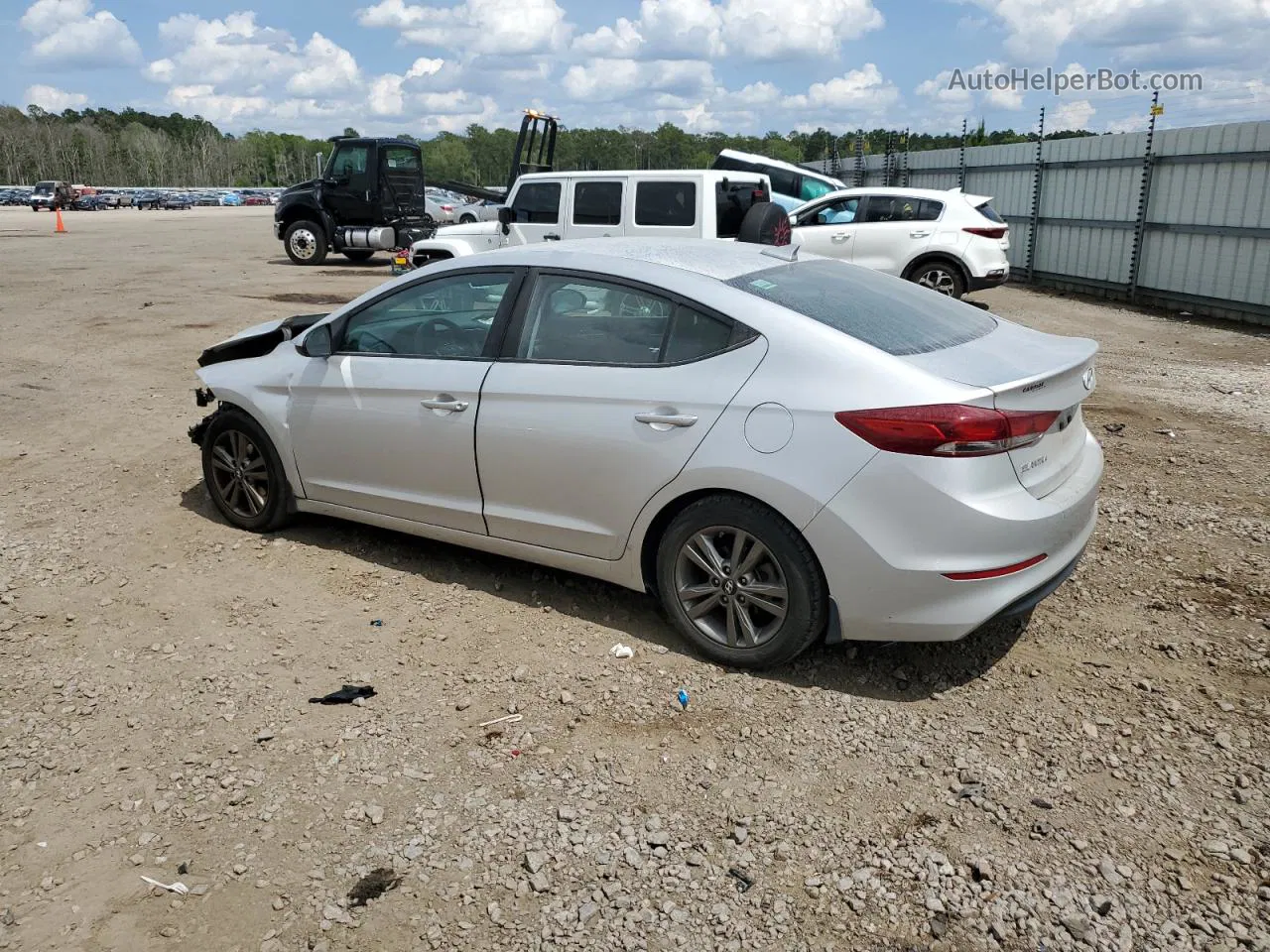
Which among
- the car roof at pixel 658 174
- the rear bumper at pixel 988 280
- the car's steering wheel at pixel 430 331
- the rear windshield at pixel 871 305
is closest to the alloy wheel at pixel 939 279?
the rear bumper at pixel 988 280

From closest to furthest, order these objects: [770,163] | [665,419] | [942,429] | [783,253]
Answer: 1. [942,429]
2. [665,419]
3. [783,253]
4. [770,163]

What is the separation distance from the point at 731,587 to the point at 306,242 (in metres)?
20.6

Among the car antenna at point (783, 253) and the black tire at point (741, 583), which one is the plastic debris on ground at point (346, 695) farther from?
the car antenna at point (783, 253)

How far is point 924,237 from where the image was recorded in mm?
14211

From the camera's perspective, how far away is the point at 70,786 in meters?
3.39

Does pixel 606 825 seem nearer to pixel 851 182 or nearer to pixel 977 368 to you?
pixel 977 368

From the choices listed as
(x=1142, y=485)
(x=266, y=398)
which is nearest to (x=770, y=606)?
(x=266, y=398)

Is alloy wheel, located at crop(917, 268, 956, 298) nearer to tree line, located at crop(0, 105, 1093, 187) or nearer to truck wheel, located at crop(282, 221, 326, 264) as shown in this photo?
truck wheel, located at crop(282, 221, 326, 264)

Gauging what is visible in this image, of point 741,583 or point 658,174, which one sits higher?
point 658,174

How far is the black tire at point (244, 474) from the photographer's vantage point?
212 inches

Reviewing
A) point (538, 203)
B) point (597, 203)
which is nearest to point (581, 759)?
point (597, 203)

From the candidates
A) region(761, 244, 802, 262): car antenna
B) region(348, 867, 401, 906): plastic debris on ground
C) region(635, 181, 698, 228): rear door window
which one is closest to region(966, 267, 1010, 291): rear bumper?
region(635, 181, 698, 228): rear door window

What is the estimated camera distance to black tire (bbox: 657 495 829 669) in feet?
12.3

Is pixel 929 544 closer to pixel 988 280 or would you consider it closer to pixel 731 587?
pixel 731 587
